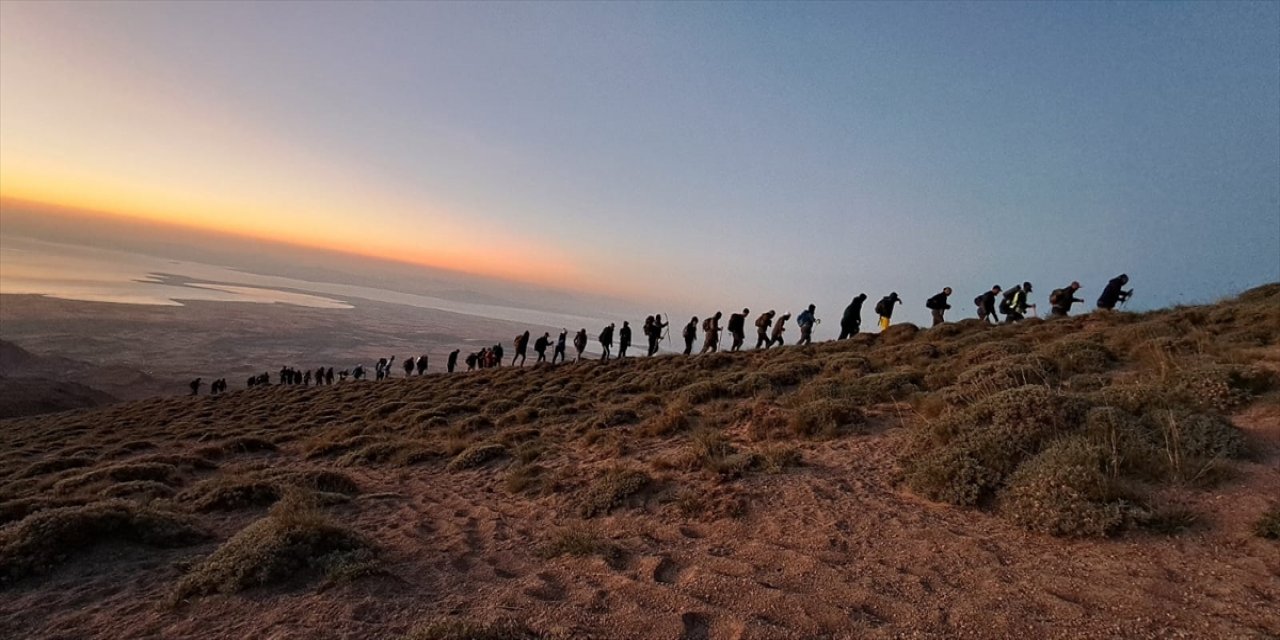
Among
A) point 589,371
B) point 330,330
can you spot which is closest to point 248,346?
point 330,330

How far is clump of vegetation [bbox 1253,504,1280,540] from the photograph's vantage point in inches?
164

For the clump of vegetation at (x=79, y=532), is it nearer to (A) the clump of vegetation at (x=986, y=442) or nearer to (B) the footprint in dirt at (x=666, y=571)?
(B) the footprint in dirt at (x=666, y=571)

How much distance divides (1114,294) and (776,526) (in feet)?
56.4

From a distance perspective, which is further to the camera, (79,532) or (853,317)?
(853,317)

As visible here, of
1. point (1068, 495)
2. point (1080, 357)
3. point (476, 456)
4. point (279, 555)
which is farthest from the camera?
point (476, 456)

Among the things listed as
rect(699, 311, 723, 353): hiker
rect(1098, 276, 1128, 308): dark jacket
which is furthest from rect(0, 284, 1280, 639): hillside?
rect(699, 311, 723, 353): hiker

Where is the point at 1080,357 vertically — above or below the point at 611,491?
above

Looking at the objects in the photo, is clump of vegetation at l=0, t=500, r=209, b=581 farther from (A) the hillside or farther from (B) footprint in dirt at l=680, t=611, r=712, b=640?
(B) footprint in dirt at l=680, t=611, r=712, b=640

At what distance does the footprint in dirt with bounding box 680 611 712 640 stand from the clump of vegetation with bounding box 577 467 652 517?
2.73m

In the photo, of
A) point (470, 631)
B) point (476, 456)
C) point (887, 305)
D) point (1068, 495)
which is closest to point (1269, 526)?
point (1068, 495)

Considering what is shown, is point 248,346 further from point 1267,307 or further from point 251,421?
point 1267,307

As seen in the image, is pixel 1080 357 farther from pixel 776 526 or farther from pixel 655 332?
pixel 655 332

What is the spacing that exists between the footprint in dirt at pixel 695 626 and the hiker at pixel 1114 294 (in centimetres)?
1850

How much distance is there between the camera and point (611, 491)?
7.01m
